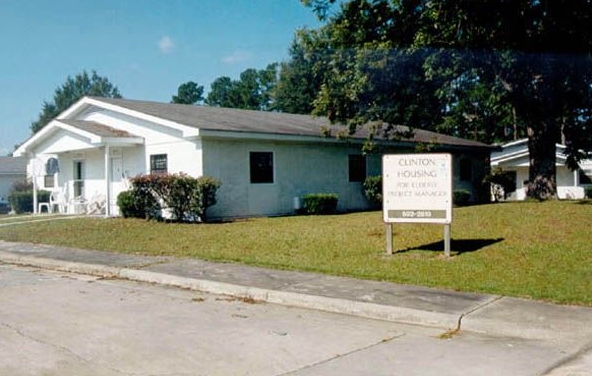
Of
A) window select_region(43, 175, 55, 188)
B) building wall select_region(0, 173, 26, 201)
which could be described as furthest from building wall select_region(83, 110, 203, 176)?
building wall select_region(0, 173, 26, 201)

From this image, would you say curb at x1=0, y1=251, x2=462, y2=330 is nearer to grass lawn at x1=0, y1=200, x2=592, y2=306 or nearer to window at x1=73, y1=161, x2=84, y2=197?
grass lawn at x1=0, y1=200, x2=592, y2=306

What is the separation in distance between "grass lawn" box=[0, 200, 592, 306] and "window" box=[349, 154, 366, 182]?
6242 millimetres

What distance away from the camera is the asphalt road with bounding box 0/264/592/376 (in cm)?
562

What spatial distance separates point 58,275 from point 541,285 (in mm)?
8314

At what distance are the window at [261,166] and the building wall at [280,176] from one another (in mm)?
145

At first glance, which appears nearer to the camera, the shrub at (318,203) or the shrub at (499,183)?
the shrub at (318,203)

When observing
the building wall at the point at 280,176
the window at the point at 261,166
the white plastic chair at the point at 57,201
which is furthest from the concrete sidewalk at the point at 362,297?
the white plastic chair at the point at 57,201

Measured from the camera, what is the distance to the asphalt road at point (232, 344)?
5617 millimetres

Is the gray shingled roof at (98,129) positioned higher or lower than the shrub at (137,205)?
higher

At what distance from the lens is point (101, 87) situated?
9450 cm

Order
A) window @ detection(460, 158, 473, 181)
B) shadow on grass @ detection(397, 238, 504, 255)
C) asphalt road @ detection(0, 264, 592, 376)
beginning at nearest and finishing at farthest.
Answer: asphalt road @ detection(0, 264, 592, 376), shadow on grass @ detection(397, 238, 504, 255), window @ detection(460, 158, 473, 181)

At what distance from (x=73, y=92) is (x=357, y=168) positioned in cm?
7490

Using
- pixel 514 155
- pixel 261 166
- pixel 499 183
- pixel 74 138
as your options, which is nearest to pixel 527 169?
pixel 514 155

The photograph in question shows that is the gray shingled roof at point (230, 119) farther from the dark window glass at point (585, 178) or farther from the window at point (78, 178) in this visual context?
the dark window glass at point (585, 178)
